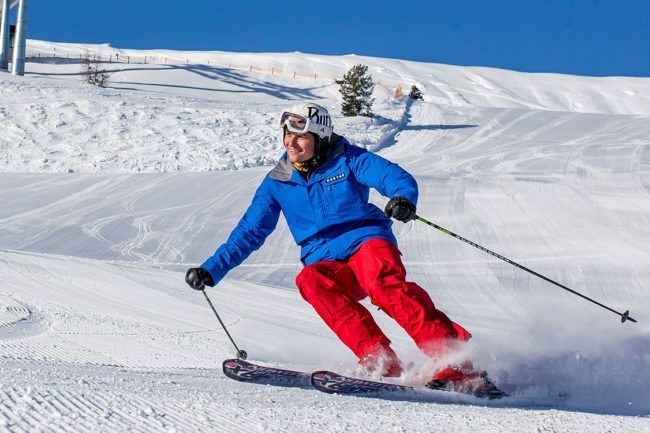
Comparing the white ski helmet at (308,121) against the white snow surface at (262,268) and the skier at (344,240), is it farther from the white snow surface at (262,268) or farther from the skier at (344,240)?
the white snow surface at (262,268)

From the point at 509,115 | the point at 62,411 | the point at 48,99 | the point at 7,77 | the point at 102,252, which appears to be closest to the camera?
the point at 62,411

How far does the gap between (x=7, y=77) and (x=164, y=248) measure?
20752 mm

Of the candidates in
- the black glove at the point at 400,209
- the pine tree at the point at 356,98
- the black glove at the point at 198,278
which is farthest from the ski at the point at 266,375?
the pine tree at the point at 356,98

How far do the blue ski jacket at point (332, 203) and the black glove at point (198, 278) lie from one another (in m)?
0.05

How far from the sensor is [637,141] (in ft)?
75.6

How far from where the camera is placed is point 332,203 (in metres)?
4.04

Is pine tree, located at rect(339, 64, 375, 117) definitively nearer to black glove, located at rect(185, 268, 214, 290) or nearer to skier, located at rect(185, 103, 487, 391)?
skier, located at rect(185, 103, 487, 391)

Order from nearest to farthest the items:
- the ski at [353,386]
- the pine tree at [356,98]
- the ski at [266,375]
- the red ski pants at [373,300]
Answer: the ski at [353,386]
the ski at [266,375]
the red ski pants at [373,300]
the pine tree at [356,98]

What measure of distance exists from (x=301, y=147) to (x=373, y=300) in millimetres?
866

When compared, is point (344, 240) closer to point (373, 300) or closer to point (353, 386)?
point (373, 300)

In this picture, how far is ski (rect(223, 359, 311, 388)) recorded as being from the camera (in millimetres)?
3547

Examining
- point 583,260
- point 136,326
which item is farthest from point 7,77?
point 136,326

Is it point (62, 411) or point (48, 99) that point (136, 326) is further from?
point (48, 99)

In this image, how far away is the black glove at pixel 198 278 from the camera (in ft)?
13.3
